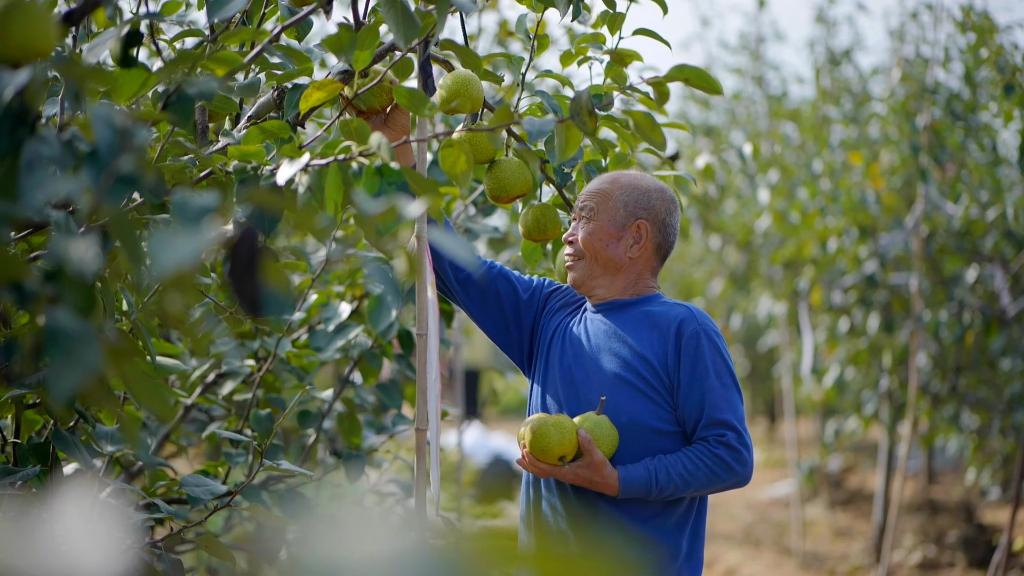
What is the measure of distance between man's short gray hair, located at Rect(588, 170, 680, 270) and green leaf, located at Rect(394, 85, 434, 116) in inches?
21.2

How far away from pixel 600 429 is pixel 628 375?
0.43 feet

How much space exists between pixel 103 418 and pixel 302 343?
0.50 meters

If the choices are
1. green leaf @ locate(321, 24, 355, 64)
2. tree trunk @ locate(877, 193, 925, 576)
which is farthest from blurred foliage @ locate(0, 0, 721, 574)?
tree trunk @ locate(877, 193, 925, 576)

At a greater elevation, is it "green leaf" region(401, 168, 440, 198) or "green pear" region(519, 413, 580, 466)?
"green leaf" region(401, 168, 440, 198)

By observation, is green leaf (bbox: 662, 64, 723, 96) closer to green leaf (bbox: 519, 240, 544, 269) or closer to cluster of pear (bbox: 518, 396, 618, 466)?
cluster of pear (bbox: 518, 396, 618, 466)

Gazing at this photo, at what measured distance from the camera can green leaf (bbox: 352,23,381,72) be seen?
1222mm

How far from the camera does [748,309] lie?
6.09 meters

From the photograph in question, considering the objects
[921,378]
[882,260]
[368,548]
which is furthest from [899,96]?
[368,548]

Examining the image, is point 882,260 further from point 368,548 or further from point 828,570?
point 368,548

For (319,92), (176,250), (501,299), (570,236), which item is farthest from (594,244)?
→ (176,250)

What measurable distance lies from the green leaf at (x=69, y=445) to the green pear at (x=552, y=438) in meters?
0.65

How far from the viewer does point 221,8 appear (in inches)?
45.8

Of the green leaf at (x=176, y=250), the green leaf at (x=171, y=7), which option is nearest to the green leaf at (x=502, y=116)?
the green leaf at (x=176, y=250)

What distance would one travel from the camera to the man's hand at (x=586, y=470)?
150 cm
